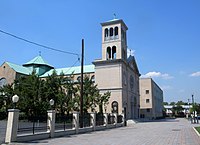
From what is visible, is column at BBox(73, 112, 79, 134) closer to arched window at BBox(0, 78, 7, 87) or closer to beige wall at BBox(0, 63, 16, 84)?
beige wall at BBox(0, 63, 16, 84)

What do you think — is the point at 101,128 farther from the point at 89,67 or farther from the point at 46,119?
the point at 89,67

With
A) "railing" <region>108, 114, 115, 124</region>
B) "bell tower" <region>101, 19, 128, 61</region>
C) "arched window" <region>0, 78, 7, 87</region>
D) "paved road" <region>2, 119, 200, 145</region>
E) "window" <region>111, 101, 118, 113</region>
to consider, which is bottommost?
"paved road" <region>2, 119, 200, 145</region>

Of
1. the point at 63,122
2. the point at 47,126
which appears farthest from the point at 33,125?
the point at 63,122

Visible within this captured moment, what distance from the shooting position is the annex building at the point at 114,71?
48031mm

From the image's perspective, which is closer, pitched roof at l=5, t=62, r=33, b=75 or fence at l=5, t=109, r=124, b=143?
fence at l=5, t=109, r=124, b=143

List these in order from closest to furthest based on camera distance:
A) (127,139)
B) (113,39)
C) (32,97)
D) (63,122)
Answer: (127,139) < (63,122) < (32,97) < (113,39)

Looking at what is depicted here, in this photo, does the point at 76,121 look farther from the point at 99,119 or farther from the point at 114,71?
the point at 114,71

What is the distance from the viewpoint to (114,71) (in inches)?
1932

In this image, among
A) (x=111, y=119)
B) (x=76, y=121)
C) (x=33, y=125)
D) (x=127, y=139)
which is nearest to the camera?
(x=33, y=125)

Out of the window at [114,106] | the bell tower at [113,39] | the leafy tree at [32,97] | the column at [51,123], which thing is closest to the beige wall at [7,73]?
the leafy tree at [32,97]

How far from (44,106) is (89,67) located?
2488cm

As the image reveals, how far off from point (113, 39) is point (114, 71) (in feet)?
24.7

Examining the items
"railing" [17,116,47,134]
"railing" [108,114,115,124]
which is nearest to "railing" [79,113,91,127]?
"railing" [17,116,47,134]

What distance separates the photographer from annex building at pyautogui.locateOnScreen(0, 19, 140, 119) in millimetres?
48031
